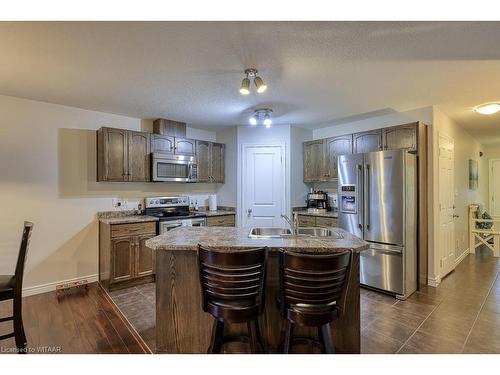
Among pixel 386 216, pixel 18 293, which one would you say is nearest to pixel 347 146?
pixel 386 216

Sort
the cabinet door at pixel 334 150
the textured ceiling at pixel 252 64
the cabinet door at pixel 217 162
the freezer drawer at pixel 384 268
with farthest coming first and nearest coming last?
the cabinet door at pixel 217 162 → the cabinet door at pixel 334 150 → the freezer drawer at pixel 384 268 → the textured ceiling at pixel 252 64

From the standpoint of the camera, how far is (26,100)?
3324 mm

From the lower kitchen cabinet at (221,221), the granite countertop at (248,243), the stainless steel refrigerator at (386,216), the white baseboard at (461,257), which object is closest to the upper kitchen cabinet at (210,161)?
the lower kitchen cabinet at (221,221)

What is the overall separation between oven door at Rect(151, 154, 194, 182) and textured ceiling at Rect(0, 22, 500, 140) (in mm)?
819

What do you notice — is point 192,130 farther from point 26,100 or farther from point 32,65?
point 32,65

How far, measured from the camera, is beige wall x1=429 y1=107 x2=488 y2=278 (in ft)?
11.8

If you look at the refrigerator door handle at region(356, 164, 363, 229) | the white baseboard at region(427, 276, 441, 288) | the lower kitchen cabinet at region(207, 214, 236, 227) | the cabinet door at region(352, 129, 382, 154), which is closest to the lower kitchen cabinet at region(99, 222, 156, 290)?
the lower kitchen cabinet at region(207, 214, 236, 227)

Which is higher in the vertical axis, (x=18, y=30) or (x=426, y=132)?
(x=18, y=30)

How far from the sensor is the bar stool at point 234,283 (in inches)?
63.5

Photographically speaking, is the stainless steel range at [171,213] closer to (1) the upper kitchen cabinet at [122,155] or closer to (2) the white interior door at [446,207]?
(1) the upper kitchen cabinet at [122,155]

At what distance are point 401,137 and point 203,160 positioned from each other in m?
3.15

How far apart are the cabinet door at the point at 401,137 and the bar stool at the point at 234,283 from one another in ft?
9.76
